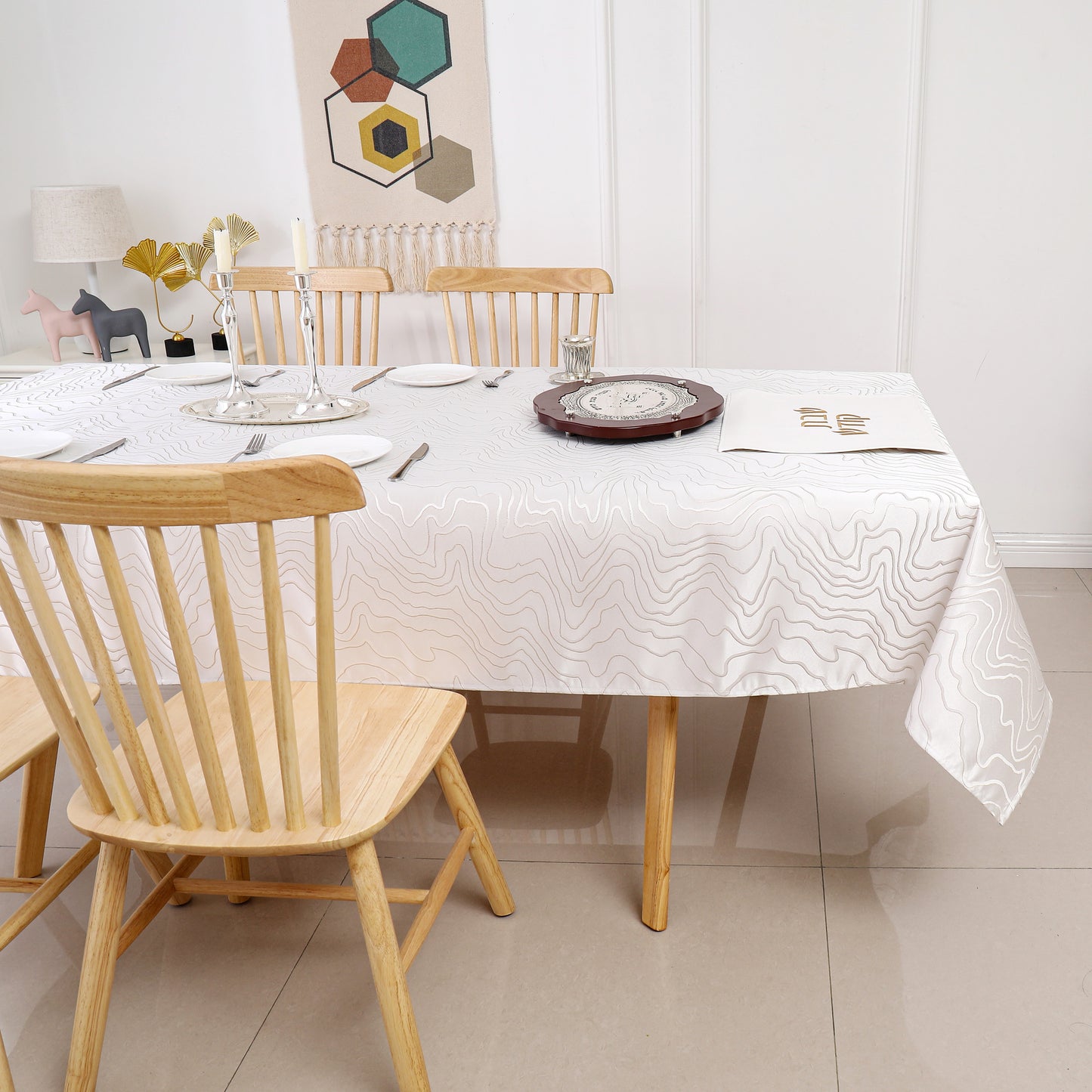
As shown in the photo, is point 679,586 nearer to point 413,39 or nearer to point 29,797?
point 29,797

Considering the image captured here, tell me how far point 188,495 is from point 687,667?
677 mm

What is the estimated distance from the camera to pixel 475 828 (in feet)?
4.57

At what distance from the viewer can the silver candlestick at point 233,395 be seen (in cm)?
163

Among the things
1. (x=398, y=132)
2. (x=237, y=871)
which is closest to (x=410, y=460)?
(x=237, y=871)

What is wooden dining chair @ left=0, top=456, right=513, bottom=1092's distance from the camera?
0.87 metres

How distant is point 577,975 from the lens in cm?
138

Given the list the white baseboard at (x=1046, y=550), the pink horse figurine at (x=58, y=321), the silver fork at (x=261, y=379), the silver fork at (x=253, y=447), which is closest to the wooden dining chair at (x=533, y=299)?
the silver fork at (x=261, y=379)

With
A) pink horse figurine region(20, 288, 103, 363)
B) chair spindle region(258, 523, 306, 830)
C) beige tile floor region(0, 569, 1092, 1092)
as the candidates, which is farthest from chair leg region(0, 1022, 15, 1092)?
pink horse figurine region(20, 288, 103, 363)

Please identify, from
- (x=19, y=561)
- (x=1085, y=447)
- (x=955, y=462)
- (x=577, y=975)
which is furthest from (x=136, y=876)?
(x=1085, y=447)

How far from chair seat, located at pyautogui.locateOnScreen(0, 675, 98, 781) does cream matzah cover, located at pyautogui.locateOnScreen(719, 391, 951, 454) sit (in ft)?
3.10

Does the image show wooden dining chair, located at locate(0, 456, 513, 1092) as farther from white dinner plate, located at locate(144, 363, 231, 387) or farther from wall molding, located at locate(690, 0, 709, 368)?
wall molding, located at locate(690, 0, 709, 368)

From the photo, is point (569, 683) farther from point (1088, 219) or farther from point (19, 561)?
point (1088, 219)

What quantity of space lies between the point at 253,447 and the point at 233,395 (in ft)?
0.94

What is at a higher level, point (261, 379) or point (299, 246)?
point (299, 246)
